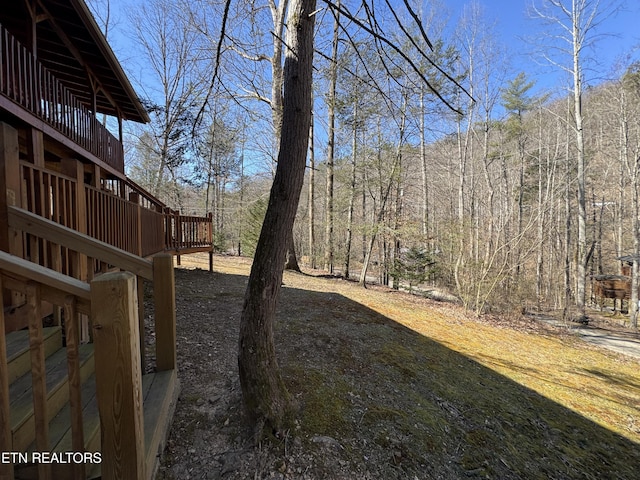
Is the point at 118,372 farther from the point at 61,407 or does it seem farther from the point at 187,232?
the point at 187,232

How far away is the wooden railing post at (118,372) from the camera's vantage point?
1050mm

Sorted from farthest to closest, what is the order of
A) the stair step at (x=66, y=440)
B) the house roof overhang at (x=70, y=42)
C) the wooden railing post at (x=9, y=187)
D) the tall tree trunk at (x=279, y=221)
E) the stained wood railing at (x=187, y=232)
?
the stained wood railing at (x=187, y=232) < the house roof overhang at (x=70, y=42) < the tall tree trunk at (x=279, y=221) < the wooden railing post at (x=9, y=187) < the stair step at (x=66, y=440)

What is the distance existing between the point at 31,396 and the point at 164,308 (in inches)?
29.4

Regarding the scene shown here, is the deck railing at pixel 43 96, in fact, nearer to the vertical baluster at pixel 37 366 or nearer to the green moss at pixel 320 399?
the vertical baluster at pixel 37 366

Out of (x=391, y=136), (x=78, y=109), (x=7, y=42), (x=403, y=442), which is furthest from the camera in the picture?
(x=391, y=136)

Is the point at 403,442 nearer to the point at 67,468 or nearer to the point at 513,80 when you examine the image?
the point at 67,468

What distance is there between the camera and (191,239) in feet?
25.5

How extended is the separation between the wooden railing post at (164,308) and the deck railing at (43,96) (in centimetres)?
325

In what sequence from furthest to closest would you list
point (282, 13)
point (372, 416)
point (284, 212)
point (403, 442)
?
point (282, 13)
point (372, 416)
point (403, 442)
point (284, 212)

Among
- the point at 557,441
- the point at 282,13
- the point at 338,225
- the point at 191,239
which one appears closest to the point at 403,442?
the point at 557,441

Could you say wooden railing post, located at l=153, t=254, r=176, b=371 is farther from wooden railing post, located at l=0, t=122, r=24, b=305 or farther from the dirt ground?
wooden railing post, located at l=0, t=122, r=24, b=305

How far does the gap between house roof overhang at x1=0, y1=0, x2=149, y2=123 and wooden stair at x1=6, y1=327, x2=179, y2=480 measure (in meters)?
5.17

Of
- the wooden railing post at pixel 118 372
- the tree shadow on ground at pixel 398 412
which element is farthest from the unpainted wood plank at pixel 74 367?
the tree shadow on ground at pixel 398 412

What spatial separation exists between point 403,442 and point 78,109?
A: 24.3 ft
